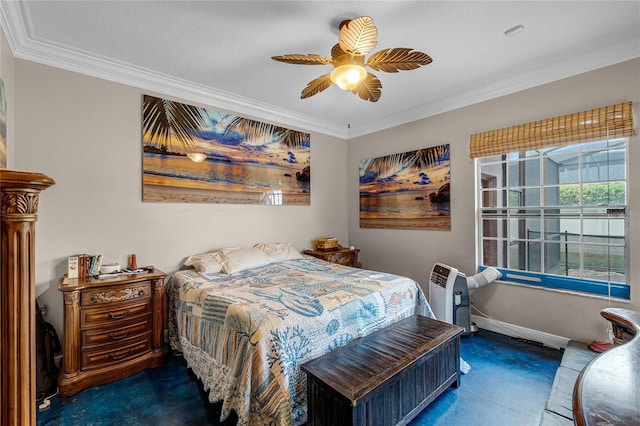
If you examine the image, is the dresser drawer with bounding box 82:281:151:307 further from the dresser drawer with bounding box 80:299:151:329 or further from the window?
the window

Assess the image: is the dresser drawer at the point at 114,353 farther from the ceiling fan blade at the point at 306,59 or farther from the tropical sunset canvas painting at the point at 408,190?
the tropical sunset canvas painting at the point at 408,190

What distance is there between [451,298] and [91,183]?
3.60 meters

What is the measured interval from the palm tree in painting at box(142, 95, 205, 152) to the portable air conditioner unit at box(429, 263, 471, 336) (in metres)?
3.08

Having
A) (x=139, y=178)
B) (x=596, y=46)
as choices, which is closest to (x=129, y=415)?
(x=139, y=178)

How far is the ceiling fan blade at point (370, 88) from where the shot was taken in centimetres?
229

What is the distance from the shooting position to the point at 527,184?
298 cm

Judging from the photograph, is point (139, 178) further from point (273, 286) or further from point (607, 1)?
point (607, 1)

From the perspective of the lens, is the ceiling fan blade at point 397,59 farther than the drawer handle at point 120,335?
No

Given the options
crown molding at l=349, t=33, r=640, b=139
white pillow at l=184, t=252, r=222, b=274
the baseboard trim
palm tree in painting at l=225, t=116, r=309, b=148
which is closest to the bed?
white pillow at l=184, t=252, r=222, b=274

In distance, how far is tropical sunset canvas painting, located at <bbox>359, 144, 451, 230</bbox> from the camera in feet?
11.5

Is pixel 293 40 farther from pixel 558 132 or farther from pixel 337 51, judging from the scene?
pixel 558 132

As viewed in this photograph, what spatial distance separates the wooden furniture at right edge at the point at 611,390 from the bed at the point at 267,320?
4.12 ft

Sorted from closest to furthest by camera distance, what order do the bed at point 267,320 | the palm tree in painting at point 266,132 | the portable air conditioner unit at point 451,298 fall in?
the bed at point 267,320
the portable air conditioner unit at point 451,298
the palm tree in painting at point 266,132

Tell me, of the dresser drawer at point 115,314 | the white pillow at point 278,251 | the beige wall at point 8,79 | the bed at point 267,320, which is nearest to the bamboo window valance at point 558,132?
the bed at point 267,320
